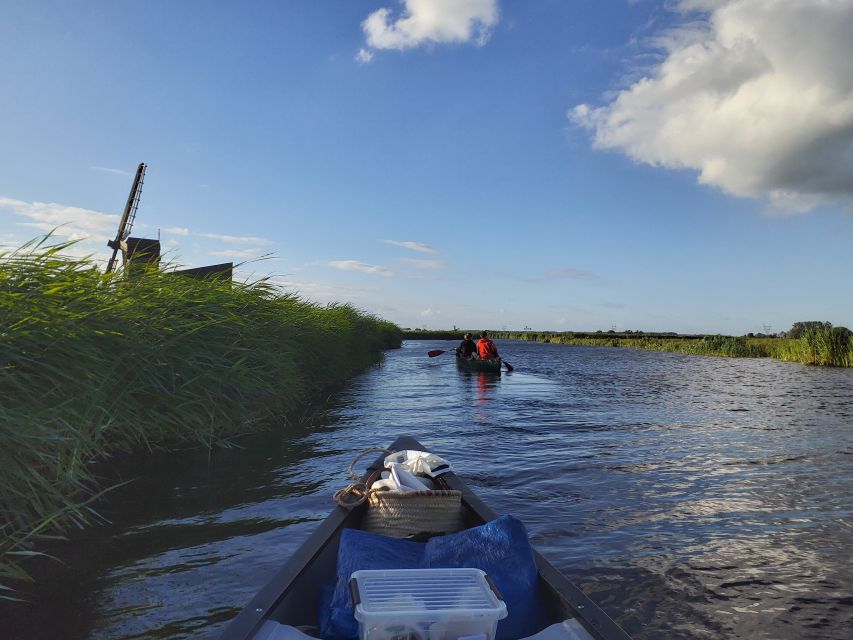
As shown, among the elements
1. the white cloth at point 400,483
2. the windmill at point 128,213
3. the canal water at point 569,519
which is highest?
the windmill at point 128,213

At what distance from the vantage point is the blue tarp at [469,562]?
285 cm

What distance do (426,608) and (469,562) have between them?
2.73 ft

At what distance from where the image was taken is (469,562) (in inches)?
126

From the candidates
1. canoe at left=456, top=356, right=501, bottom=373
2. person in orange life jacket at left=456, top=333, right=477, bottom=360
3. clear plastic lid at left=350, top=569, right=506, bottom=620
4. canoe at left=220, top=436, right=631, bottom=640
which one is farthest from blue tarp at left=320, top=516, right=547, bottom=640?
person in orange life jacket at left=456, top=333, right=477, bottom=360

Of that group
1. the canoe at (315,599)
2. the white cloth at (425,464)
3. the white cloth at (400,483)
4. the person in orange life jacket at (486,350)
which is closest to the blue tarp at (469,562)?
the canoe at (315,599)

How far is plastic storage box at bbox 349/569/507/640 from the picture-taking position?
2.35 m

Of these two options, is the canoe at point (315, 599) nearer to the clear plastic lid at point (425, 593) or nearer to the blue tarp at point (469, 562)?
the blue tarp at point (469, 562)

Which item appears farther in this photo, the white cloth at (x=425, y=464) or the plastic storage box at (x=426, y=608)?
the white cloth at (x=425, y=464)

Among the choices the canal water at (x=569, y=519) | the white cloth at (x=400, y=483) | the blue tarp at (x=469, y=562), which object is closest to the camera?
the blue tarp at (x=469, y=562)

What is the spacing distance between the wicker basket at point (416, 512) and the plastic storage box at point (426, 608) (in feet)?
5.18

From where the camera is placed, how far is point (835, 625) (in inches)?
162

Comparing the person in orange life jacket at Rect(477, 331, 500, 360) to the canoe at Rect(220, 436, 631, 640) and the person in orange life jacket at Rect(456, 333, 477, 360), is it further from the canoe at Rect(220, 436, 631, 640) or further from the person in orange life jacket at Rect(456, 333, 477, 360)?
the canoe at Rect(220, 436, 631, 640)

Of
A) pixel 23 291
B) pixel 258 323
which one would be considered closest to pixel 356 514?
pixel 23 291

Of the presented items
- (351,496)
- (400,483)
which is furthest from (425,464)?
(351,496)
